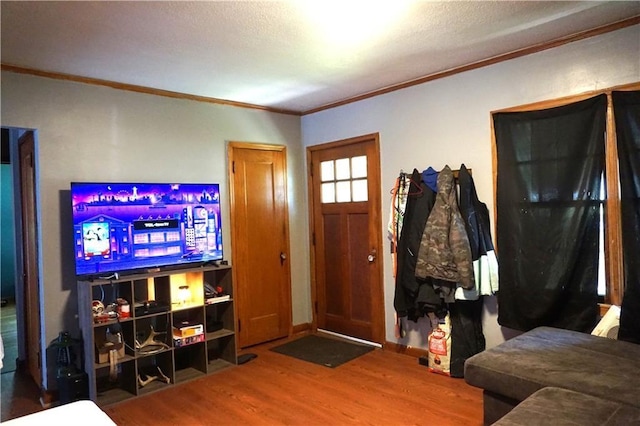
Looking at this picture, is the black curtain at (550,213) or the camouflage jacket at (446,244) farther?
the camouflage jacket at (446,244)

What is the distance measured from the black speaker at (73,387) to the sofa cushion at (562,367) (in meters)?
2.60

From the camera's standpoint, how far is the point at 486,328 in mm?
3525

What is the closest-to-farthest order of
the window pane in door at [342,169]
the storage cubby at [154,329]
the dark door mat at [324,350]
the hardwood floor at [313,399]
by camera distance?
the hardwood floor at [313,399], the storage cubby at [154,329], the dark door mat at [324,350], the window pane in door at [342,169]

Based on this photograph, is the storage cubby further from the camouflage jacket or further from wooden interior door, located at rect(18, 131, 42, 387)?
the camouflage jacket

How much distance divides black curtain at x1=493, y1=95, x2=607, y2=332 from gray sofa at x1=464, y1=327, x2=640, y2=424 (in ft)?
1.02

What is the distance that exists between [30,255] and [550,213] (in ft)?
13.1

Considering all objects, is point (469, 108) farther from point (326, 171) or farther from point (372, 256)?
point (326, 171)

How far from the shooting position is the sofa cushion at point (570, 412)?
1777 mm

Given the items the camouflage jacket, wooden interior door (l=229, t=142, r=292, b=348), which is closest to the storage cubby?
wooden interior door (l=229, t=142, r=292, b=348)

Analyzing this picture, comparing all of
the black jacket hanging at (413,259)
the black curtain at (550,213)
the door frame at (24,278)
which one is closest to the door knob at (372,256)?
the black jacket hanging at (413,259)

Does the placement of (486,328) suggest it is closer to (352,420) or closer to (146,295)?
(352,420)

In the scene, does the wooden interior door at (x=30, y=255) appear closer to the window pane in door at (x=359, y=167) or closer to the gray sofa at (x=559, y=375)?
the window pane in door at (x=359, y=167)

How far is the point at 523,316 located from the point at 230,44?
2712 millimetres

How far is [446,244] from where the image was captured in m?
3.45
